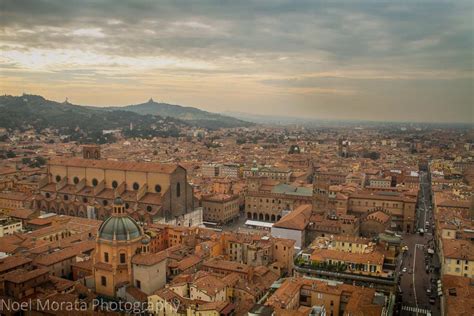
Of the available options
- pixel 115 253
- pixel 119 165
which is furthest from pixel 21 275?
pixel 119 165

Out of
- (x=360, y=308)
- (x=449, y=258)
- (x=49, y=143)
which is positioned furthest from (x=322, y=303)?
(x=49, y=143)

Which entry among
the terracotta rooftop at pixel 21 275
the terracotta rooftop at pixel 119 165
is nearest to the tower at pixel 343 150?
the terracotta rooftop at pixel 119 165

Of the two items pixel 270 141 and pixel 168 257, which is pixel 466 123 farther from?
pixel 270 141

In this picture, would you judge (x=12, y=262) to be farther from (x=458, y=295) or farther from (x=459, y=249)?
(x=459, y=249)

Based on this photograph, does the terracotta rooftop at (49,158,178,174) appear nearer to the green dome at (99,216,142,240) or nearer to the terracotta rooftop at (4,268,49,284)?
the green dome at (99,216,142,240)

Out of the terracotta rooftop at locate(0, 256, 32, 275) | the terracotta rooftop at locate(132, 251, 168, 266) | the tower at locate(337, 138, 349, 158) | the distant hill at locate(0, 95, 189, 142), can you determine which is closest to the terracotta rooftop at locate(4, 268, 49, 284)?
the terracotta rooftop at locate(0, 256, 32, 275)
